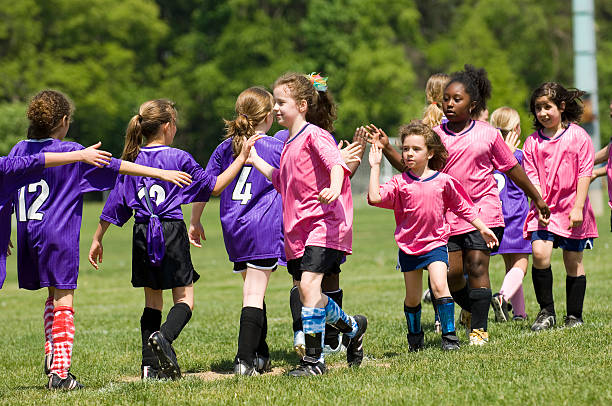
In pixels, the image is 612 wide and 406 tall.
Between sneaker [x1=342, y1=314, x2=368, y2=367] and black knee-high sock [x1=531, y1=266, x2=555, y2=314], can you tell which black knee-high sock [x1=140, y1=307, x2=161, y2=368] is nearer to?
sneaker [x1=342, y1=314, x2=368, y2=367]

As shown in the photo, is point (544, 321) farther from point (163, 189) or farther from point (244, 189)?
point (163, 189)

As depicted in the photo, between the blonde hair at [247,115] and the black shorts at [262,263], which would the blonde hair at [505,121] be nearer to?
the blonde hair at [247,115]

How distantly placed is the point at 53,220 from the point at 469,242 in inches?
122

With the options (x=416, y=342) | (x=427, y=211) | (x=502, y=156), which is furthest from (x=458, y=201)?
(x=416, y=342)

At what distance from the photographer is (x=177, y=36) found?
203 feet

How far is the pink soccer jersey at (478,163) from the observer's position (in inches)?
289

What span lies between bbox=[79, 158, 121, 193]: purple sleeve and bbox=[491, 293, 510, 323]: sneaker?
3.99 meters

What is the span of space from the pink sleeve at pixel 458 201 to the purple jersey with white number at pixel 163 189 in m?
1.69

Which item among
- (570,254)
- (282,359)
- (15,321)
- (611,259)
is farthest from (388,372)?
(611,259)

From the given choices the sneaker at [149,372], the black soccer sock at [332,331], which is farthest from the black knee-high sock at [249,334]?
the black soccer sock at [332,331]

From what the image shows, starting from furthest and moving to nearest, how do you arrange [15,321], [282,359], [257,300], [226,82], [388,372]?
1. [226,82]
2. [15,321]
3. [282,359]
4. [257,300]
5. [388,372]

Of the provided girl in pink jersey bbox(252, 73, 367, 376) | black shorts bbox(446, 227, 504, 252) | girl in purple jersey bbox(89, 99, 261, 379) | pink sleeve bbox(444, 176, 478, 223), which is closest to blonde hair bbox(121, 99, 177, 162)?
girl in purple jersey bbox(89, 99, 261, 379)

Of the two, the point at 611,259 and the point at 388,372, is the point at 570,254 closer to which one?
the point at 388,372

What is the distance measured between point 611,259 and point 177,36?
48450 mm
